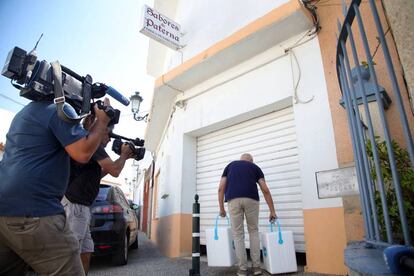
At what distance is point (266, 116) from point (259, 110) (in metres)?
0.21

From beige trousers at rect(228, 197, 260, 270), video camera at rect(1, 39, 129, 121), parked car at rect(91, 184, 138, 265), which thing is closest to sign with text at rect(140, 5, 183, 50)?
parked car at rect(91, 184, 138, 265)

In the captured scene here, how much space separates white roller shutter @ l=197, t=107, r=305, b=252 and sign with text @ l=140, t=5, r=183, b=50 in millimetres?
2776

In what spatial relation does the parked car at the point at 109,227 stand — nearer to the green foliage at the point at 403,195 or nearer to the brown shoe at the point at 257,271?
the brown shoe at the point at 257,271

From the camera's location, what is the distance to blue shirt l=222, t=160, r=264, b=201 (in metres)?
4.13

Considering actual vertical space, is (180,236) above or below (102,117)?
below

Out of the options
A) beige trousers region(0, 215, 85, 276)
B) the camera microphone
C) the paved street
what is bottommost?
the paved street

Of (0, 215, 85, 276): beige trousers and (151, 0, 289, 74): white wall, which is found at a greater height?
(151, 0, 289, 74): white wall

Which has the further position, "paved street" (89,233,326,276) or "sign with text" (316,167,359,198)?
"paved street" (89,233,326,276)

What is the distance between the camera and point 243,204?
4.08 meters

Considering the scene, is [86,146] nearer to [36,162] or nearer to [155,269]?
[36,162]

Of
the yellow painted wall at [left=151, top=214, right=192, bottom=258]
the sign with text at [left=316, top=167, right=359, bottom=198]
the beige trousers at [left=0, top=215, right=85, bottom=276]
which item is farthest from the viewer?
the yellow painted wall at [left=151, top=214, right=192, bottom=258]

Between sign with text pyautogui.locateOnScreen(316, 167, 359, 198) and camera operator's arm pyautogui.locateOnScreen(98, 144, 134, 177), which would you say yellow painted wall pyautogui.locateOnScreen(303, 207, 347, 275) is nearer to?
sign with text pyautogui.locateOnScreen(316, 167, 359, 198)

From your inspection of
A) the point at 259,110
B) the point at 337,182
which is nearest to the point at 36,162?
the point at 337,182

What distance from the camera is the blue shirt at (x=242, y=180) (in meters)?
4.13
